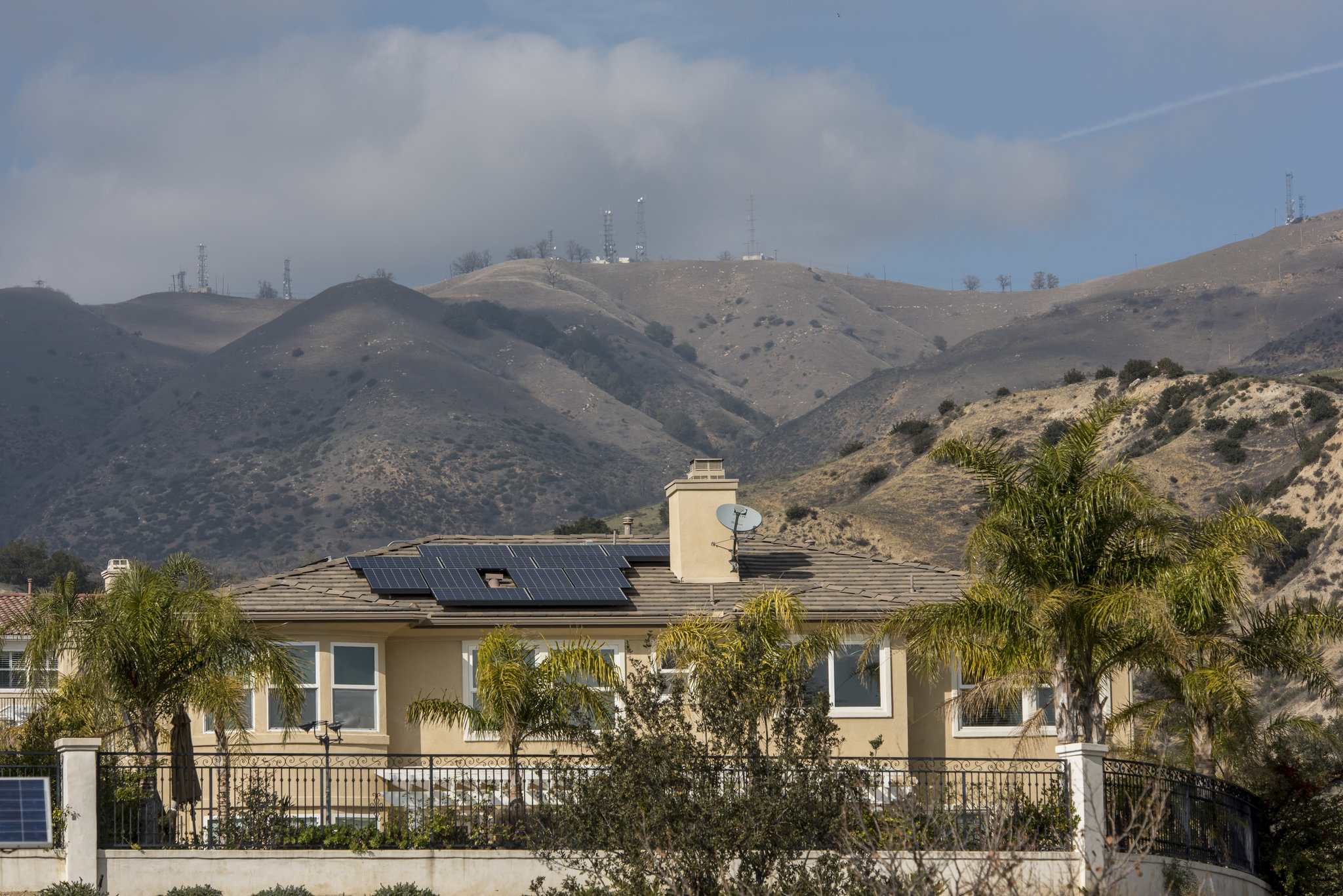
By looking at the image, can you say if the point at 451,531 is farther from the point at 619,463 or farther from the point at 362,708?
the point at 362,708

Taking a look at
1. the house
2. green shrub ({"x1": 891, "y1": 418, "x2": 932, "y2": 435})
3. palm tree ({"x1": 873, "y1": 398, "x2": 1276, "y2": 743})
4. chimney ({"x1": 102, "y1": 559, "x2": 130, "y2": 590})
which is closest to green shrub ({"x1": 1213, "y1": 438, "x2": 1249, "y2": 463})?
green shrub ({"x1": 891, "y1": 418, "x2": 932, "y2": 435})

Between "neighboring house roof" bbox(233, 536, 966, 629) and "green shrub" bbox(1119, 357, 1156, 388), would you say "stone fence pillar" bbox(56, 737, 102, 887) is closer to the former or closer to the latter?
"neighboring house roof" bbox(233, 536, 966, 629)

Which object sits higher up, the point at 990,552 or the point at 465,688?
the point at 990,552

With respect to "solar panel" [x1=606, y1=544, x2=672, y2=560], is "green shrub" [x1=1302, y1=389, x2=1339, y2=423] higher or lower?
higher

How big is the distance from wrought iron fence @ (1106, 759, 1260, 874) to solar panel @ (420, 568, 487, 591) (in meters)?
12.0

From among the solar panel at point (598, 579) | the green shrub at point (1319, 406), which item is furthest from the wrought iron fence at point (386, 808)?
the green shrub at point (1319, 406)

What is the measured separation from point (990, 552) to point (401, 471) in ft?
463

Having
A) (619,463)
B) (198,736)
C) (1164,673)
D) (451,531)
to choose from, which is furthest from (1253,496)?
(619,463)

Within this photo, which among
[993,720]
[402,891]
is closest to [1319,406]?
[993,720]

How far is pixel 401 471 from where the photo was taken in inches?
6196

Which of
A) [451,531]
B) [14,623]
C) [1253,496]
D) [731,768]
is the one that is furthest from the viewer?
[451,531]

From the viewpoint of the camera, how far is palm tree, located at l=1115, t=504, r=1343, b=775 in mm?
19578

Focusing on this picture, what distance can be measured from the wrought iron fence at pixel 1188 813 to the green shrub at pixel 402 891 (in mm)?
8505

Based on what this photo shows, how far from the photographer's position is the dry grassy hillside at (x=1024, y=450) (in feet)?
255
